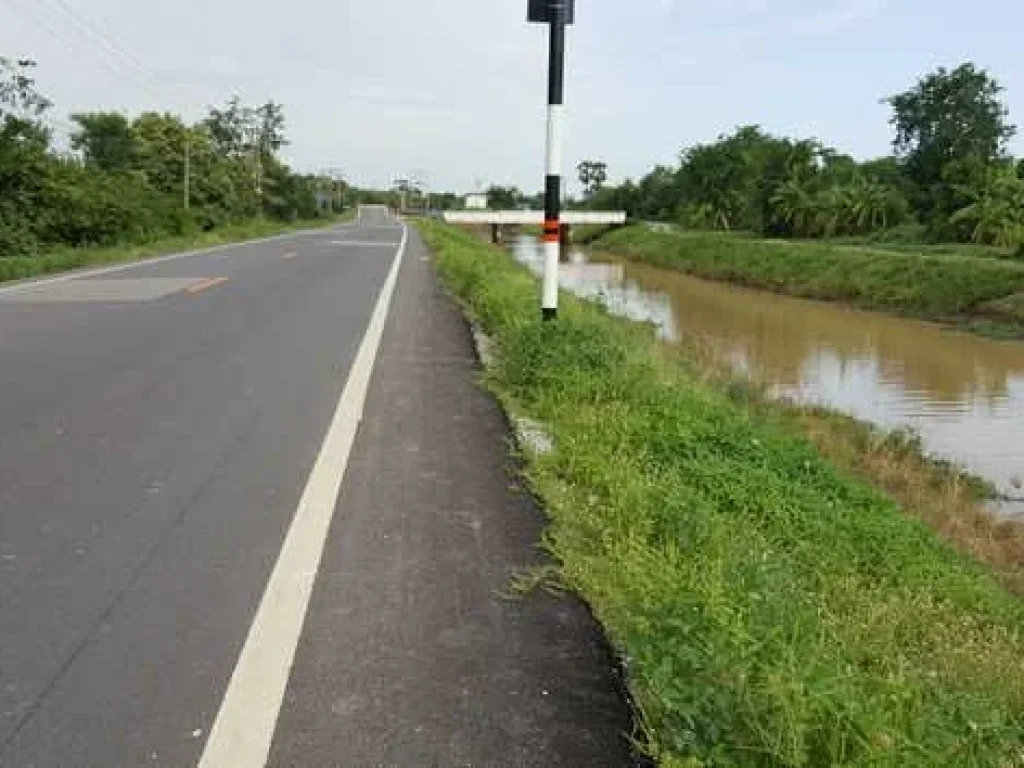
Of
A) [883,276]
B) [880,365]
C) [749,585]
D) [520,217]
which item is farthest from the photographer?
[520,217]

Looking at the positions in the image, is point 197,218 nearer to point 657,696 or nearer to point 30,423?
point 30,423

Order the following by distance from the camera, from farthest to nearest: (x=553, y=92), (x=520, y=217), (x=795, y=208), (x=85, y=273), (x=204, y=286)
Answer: (x=520, y=217) < (x=795, y=208) < (x=85, y=273) < (x=204, y=286) < (x=553, y=92)

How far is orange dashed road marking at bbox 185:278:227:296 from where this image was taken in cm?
1574

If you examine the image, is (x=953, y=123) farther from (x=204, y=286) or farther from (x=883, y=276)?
(x=204, y=286)

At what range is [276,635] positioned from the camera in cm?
337

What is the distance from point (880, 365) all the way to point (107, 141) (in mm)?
53948

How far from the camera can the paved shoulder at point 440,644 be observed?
274 cm

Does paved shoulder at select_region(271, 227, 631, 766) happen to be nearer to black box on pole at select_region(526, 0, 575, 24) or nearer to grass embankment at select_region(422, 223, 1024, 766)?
grass embankment at select_region(422, 223, 1024, 766)

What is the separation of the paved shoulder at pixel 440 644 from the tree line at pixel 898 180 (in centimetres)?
3769

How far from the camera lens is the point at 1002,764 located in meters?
2.63

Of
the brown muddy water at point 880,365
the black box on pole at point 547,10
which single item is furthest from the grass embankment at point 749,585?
the brown muddy water at point 880,365

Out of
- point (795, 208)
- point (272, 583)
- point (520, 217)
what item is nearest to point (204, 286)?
point (272, 583)

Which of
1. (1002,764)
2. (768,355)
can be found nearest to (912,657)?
(1002,764)

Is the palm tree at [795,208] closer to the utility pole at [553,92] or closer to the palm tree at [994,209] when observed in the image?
the palm tree at [994,209]
